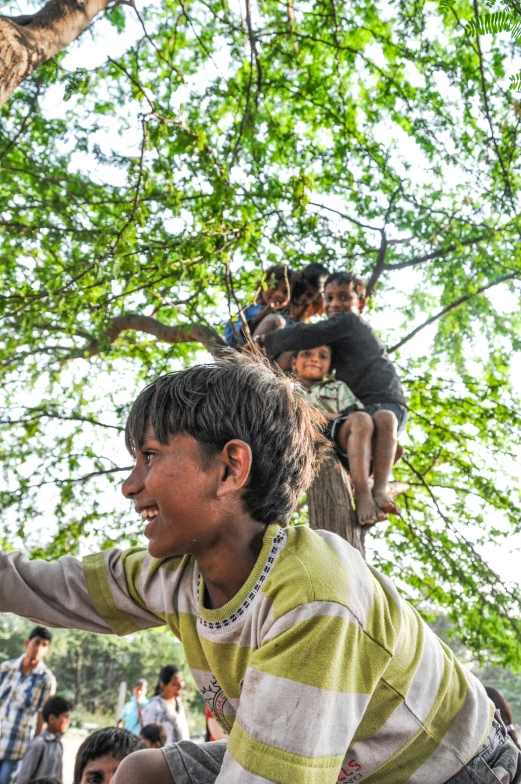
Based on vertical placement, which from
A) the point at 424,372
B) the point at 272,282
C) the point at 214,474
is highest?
the point at 424,372

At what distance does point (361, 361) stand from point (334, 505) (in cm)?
98

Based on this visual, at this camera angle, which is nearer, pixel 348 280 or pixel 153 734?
pixel 348 280

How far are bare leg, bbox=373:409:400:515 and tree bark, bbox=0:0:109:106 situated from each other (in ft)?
8.96

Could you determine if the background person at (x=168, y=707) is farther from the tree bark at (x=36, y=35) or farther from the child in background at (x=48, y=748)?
the tree bark at (x=36, y=35)

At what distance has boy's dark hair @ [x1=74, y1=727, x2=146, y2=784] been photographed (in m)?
3.56

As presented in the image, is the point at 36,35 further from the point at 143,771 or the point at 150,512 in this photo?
the point at 143,771

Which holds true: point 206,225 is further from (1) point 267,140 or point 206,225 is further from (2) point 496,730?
(2) point 496,730

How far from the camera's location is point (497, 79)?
248 inches

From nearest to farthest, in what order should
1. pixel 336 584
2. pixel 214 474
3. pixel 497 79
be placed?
pixel 336 584 → pixel 214 474 → pixel 497 79

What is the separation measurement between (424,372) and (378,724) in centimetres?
669

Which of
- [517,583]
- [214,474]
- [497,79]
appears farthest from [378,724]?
[497,79]

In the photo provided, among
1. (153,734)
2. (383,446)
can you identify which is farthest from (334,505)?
(153,734)

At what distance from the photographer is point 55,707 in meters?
6.11

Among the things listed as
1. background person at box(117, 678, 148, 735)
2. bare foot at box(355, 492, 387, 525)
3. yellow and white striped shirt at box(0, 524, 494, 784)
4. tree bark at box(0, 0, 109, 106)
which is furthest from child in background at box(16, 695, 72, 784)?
tree bark at box(0, 0, 109, 106)
